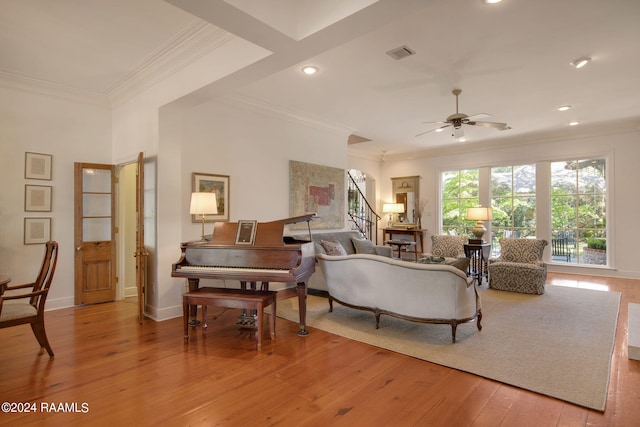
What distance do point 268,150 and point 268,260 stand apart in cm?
245

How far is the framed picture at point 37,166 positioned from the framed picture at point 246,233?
2892 mm

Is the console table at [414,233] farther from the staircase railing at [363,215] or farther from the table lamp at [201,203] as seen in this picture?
the table lamp at [201,203]

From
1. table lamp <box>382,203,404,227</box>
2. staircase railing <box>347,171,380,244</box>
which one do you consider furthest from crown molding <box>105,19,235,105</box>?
table lamp <box>382,203,404,227</box>

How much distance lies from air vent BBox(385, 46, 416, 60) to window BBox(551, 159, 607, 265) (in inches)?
223

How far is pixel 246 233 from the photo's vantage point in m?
3.57

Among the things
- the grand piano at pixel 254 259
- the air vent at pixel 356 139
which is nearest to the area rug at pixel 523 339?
the grand piano at pixel 254 259

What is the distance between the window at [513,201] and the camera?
7.55 metres

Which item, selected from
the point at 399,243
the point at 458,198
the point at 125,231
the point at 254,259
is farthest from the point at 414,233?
the point at 125,231

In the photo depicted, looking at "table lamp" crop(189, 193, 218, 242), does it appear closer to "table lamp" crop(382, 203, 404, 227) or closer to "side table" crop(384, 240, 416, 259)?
"side table" crop(384, 240, 416, 259)

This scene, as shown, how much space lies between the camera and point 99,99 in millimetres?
4762

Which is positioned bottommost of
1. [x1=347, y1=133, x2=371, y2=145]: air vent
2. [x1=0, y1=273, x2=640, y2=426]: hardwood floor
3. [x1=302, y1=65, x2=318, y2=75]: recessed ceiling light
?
[x1=0, y1=273, x2=640, y2=426]: hardwood floor

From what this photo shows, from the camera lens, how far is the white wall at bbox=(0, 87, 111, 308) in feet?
13.5

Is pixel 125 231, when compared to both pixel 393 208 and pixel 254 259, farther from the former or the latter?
pixel 393 208

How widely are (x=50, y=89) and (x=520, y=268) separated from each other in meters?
7.14
